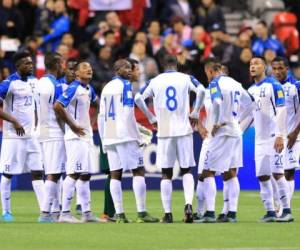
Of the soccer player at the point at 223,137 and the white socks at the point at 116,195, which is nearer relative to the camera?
the soccer player at the point at 223,137

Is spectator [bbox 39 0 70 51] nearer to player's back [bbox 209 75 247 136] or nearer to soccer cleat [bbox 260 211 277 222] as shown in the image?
player's back [bbox 209 75 247 136]

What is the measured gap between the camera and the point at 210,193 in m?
18.2

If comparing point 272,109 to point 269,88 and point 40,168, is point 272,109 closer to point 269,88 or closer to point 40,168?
point 269,88

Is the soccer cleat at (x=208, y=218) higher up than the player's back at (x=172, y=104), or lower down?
lower down

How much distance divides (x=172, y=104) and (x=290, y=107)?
6.86ft

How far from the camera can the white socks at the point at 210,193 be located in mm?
18172

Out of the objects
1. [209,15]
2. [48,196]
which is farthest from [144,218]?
[209,15]

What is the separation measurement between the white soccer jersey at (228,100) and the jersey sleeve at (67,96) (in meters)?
1.91

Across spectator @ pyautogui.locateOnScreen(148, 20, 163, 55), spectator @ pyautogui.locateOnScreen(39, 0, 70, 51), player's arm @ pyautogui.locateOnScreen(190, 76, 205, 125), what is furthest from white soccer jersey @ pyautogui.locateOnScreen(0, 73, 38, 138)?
spectator @ pyautogui.locateOnScreen(148, 20, 163, 55)

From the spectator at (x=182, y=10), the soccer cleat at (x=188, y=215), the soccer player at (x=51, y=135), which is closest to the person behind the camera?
the soccer cleat at (x=188, y=215)

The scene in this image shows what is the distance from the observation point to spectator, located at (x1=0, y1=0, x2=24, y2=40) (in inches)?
1137

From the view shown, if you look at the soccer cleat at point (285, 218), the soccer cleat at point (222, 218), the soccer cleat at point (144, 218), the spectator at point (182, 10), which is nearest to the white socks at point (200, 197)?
the soccer cleat at point (222, 218)

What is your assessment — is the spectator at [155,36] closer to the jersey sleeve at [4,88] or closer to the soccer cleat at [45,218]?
the jersey sleeve at [4,88]

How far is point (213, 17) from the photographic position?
1228 inches
